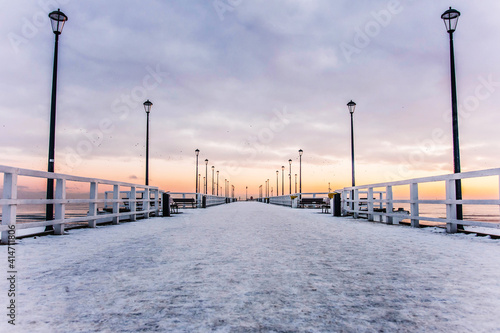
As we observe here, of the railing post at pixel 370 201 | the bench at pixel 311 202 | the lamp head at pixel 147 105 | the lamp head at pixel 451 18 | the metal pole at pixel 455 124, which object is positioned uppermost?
the lamp head at pixel 451 18

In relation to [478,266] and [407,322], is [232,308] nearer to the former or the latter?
[407,322]

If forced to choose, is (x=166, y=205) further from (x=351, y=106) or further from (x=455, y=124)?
(x=455, y=124)

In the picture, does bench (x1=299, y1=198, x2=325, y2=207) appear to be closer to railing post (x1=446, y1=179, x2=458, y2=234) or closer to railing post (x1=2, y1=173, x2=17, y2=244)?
railing post (x1=446, y1=179, x2=458, y2=234)

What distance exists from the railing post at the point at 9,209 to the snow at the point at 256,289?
1.04m

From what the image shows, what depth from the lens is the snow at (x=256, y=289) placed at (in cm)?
272

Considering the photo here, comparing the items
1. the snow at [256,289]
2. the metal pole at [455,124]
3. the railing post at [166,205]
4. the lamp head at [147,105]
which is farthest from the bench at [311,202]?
the snow at [256,289]

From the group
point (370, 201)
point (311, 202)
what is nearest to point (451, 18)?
point (370, 201)

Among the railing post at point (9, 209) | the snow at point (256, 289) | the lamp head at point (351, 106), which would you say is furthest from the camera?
the lamp head at point (351, 106)

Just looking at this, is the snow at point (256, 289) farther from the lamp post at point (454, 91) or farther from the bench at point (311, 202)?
the bench at point (311, 202)

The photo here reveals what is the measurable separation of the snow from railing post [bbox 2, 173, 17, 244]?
1035mm

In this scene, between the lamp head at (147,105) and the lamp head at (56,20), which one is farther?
the lamp head at (147,105)

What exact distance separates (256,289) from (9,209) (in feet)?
19.8

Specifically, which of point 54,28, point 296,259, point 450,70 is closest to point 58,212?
point 54,28

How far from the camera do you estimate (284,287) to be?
12.2 feet
